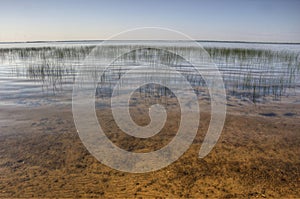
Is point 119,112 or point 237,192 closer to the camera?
point 237,192

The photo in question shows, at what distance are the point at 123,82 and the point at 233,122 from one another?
20.4 ft

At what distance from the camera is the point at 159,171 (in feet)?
12.6

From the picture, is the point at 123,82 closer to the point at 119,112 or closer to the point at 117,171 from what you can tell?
the point at 119,112

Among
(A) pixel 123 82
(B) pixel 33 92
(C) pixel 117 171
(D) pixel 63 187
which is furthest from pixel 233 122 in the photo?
(B) pixel 33 92

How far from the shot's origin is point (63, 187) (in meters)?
3.40

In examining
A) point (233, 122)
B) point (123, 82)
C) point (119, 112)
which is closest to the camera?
point (233, 122)

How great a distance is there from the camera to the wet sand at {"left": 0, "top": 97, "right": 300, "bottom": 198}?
3.36 meters

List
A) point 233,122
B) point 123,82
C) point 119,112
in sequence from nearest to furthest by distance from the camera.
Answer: point 233,122 → point 119,112 → point 123,82

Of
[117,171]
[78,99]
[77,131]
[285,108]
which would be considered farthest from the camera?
[78,99]

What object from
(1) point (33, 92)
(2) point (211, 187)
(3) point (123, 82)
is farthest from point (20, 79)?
(2) point (211, 187)

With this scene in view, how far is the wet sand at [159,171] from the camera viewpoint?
132 inches

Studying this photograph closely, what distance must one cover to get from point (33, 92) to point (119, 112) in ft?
15.0

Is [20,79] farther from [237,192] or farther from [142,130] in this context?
[237,192]

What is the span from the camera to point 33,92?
30.7ft
